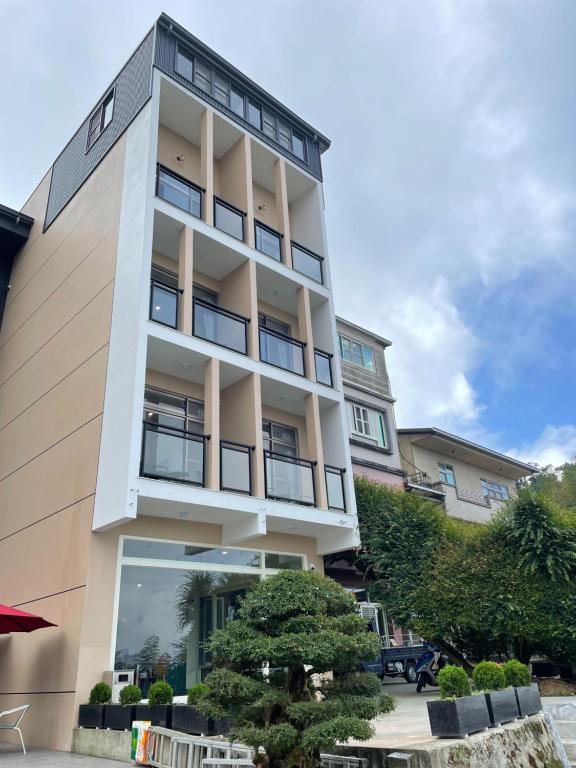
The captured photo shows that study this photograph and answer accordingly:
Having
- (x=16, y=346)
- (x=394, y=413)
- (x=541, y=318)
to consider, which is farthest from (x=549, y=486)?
(x=16, y=346)

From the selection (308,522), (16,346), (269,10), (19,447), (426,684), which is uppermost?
(269,10)

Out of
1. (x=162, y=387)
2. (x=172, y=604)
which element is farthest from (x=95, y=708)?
(x=162, y=387)

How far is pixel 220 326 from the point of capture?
1156 centimetres

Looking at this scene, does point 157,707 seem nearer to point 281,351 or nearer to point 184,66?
point 281,351

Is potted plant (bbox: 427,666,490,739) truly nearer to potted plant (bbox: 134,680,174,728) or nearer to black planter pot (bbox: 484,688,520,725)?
black planter pot (bbox: 484,688,520,725)

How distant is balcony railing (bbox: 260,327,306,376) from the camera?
12289 millimetres

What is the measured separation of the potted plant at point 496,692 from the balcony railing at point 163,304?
7.76m

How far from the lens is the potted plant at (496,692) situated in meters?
5.95

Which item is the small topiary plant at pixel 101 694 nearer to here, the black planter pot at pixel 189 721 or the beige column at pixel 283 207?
the black planter pot at pixel 189 721

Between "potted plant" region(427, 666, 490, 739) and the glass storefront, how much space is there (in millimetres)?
4327

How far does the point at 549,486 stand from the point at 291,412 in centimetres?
3510

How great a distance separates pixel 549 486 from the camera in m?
41.3

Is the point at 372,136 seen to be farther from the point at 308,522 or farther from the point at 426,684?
the point at 426,684

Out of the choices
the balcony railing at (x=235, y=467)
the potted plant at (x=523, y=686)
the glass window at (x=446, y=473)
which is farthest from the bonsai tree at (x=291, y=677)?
the glass window at (x=446, y=473)
